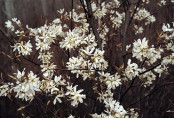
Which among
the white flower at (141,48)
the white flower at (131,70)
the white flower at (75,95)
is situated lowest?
the white flower at (75,95)

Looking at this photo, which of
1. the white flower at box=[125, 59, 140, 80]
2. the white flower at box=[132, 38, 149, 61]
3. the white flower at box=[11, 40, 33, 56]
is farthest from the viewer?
the white flower at box=[11, 40, 33, 56]

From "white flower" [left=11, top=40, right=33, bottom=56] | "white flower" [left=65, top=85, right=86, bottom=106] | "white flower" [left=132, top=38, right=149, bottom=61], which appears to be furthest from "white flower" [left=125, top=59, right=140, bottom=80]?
"white flower" [left=11, top=40, right=33, bottom=56]

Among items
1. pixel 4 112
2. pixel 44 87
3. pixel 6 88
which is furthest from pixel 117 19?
pixel 4 112

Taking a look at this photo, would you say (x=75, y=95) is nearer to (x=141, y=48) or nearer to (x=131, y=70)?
(x=131, y=70)

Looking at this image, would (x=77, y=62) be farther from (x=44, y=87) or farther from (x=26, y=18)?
(x=26, y=18)

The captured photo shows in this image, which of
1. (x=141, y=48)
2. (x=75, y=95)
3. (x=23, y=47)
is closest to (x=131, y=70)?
(x=141, y=48)

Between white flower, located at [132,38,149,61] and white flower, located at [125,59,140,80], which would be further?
white flower, located at [125,59,140,80]

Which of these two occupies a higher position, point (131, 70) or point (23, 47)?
point (23, 47)

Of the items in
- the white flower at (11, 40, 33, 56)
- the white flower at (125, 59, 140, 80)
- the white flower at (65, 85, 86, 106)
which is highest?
the white flower at (11, 40, 33, 56)

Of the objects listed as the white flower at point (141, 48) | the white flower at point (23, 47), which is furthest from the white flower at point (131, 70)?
the white flower at point (23, 47)

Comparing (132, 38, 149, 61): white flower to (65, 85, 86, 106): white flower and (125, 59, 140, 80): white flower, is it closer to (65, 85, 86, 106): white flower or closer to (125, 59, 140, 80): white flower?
(125, 59, 140, 80): white flower

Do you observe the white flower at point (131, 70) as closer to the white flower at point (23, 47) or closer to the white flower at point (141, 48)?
the white flower at point (141, 48)

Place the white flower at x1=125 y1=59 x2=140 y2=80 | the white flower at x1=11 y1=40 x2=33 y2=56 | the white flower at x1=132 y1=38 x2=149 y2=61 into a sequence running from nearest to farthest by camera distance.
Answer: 1. the white flower at x1=132 y1=38 x2=149 y2=61
2. the white flower at x1=125 y1=59 x2=140 y2=80
3. the white flower at x1=11 y1=40 x2=33 y2=56
